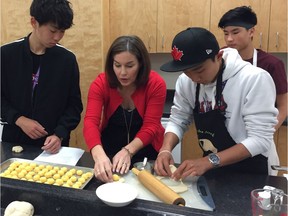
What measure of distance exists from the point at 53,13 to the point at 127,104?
1.82 ft

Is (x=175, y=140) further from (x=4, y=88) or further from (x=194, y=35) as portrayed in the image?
(x=4, y=88)

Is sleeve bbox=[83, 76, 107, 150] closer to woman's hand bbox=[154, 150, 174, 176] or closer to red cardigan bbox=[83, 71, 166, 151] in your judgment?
red cardigan bbox=[83, 71, 166, 151]

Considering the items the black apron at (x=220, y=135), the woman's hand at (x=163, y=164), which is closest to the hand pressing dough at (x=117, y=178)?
the woman's hand at (x=163, y=164)

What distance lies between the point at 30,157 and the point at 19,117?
11.7 inches

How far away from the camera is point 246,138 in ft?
3.97

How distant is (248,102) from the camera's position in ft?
3.81

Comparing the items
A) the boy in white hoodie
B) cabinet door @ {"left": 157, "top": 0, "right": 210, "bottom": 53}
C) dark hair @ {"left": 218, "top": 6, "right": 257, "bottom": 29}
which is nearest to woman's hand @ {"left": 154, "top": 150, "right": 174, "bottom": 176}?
the boy in white hoodie

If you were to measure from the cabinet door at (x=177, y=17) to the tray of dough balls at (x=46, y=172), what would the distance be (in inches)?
68.5

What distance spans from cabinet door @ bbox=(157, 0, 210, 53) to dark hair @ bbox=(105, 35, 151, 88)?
1284 millimetres

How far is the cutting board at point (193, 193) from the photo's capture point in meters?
1.00

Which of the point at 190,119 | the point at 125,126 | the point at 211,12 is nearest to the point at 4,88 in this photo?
the point at 125,126

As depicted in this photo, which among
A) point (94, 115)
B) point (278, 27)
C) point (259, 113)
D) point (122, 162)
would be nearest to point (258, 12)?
point (278, 27)

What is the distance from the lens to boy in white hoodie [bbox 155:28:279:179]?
3.65 feet

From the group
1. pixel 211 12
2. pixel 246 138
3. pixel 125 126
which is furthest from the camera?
pixel 211 12
